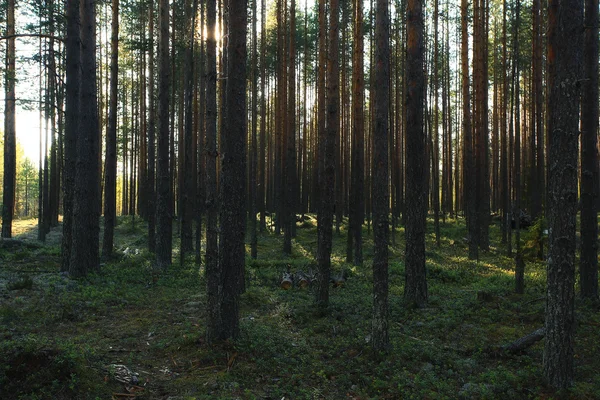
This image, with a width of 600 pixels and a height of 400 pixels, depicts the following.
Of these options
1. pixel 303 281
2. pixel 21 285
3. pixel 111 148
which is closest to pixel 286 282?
pixel 303 281

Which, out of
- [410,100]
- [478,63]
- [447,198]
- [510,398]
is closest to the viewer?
[510,398]

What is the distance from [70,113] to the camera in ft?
38.6

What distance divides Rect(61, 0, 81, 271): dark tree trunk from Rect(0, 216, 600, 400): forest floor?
122 centimetres

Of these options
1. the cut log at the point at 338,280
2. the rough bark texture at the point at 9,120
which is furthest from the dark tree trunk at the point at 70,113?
the rough bark texture at the point at 9,120

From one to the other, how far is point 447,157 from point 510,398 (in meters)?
28.5

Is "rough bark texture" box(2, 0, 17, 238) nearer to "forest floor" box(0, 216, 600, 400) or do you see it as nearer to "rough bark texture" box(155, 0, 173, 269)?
"forest floor" box(0, 216, 600, 400)

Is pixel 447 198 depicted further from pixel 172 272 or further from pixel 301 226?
pixel 172 272

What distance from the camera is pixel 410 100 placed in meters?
8.91

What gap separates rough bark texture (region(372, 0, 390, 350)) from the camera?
6.44 metres

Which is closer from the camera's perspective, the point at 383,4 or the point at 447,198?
the point at 383,4

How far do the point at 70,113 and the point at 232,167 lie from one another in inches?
324

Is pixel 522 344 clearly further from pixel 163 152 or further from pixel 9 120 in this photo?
pixel 9 120

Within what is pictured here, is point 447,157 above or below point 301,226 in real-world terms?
above

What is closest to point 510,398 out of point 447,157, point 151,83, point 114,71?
point 114,71
